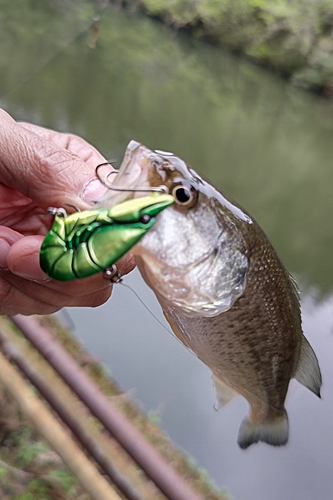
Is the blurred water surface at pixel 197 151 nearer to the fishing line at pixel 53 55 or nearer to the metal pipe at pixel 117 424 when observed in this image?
the fishing line at pixel 53 55

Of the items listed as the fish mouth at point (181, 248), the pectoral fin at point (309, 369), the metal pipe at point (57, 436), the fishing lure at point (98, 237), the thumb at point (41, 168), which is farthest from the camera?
the metal pipe at point (57, 436)

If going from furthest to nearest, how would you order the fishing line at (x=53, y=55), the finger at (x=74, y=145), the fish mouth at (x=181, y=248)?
1. the fishing line at (x=53, y=55)
2. the finger at (x=74, y=145)
3. the fish mouth at (x=181, y=248)

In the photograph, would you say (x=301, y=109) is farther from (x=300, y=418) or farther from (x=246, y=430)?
(x=246, y=430)

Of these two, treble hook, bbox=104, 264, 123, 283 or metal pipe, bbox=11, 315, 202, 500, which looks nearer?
treble hook, bbox=104, 264, 123, 283

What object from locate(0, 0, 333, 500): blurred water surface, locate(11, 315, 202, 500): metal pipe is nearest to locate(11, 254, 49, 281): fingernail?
locate(11, 315, 202, 500): metal pipe

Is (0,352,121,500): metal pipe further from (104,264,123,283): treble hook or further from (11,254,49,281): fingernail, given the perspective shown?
(104,264,123,283): treble hook

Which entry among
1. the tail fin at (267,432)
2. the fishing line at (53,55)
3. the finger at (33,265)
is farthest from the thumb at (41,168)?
the fishing line at (53,55)

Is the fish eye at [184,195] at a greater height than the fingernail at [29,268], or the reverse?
the fish eye at [184,195]
